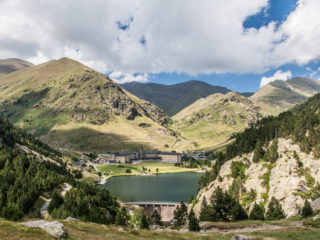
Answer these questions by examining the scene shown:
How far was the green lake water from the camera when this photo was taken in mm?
139875

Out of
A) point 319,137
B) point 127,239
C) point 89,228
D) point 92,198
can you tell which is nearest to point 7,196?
point 92,198

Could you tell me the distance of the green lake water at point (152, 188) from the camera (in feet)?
459

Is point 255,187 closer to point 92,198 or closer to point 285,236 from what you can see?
point 285,236

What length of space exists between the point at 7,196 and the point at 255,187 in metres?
91.7

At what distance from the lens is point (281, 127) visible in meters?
117

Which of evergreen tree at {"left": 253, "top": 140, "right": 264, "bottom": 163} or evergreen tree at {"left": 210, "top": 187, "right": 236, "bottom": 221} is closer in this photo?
evergreen tree at {"left": 210, "top": 187, "right": 236, "bottom": 221}

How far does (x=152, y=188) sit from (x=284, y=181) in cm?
9933

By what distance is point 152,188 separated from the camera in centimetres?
16312

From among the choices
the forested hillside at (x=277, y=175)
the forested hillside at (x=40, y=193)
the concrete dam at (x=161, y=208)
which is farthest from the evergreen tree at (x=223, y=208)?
the concrete dam at (x=161, y=208)

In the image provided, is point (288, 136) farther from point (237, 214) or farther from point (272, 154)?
point (237, 214)

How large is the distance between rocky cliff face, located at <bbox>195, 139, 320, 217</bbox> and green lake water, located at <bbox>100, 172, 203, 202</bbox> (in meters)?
41.1

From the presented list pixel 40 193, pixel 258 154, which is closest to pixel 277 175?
pixel 258 154

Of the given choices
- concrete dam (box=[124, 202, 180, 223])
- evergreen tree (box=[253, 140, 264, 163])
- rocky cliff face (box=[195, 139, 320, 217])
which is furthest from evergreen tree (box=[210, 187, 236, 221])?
concrete dam (box=[124, 202, 180, 223])

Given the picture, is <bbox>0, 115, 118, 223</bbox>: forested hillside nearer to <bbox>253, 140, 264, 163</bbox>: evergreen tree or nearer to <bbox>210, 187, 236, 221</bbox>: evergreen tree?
<bbox>210, 187, 236, 221</bbox>: evergreen tree
